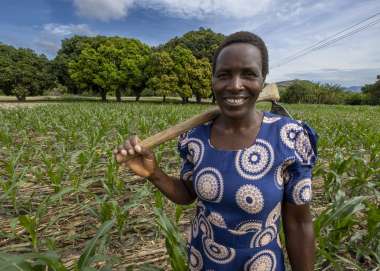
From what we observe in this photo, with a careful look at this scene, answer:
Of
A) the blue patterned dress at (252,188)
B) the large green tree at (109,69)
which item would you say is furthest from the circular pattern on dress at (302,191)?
the large green tree at (109,69)

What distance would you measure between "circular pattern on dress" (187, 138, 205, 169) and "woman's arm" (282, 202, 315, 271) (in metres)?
0.39

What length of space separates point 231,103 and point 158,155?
271cm

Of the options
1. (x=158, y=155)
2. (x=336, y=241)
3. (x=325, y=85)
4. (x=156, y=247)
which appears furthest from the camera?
(x=325, y=85)

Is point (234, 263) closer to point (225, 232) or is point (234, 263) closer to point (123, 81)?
point (225, 232)

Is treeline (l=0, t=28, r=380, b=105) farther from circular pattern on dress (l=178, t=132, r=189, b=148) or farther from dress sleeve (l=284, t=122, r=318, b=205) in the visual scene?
dress sleeve (l=284, t=122, r=318, b=205)

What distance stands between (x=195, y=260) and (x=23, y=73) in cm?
3934

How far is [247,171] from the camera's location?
123 centimetres

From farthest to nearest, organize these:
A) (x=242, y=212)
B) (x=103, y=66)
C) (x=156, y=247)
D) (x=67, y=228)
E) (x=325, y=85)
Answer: (x=325, y=85) < (x=103, y=66) < (x=67, y=228) < (x=156, y=247) < (x=242, y=212)

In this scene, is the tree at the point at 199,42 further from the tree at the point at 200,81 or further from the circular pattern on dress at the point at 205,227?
the circular pattern on dress at the point at 205,227

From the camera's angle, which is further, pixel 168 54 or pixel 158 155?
pixel 168 54

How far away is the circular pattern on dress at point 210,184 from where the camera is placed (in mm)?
1261

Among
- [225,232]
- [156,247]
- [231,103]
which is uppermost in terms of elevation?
[231,103]

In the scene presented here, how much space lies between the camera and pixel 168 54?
3375cm

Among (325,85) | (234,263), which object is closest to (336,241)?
(234,263)
